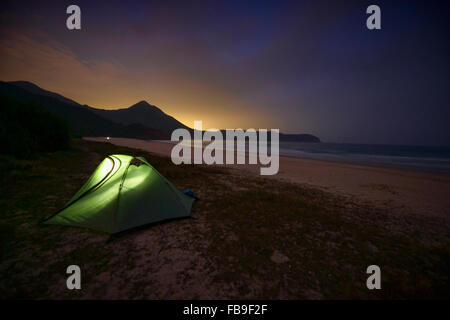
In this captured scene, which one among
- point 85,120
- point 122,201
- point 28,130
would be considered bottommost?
point 122,201

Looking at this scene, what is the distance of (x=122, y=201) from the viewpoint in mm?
3699

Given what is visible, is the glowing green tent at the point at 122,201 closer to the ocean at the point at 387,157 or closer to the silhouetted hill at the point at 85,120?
the ocean at the point at 387,157

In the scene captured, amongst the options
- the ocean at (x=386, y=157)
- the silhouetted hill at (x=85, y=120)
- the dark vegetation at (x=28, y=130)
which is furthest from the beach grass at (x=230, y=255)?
the silhouetted hill at (x=85, y=120)

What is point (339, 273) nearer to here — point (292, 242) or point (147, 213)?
point (292, 242)

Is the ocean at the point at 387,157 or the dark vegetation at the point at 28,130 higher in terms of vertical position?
the dark vegetation at the point at 28,130

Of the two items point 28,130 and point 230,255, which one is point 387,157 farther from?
point 28,130

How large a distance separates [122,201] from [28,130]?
51.0ft

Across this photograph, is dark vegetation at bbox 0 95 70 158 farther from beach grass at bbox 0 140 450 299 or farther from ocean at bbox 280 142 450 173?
ocean at bbox 280 142 450 173

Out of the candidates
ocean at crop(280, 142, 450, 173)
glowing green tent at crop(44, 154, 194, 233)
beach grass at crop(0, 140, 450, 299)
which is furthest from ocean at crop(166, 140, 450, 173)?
glowing green tent at crop(44, 154, 194, 233)

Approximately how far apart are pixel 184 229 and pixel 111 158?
10.5 feet

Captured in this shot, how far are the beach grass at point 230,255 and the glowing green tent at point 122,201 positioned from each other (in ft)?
0.79

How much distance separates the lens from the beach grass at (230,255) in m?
2.43

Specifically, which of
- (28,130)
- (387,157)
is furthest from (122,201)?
(387,157)
